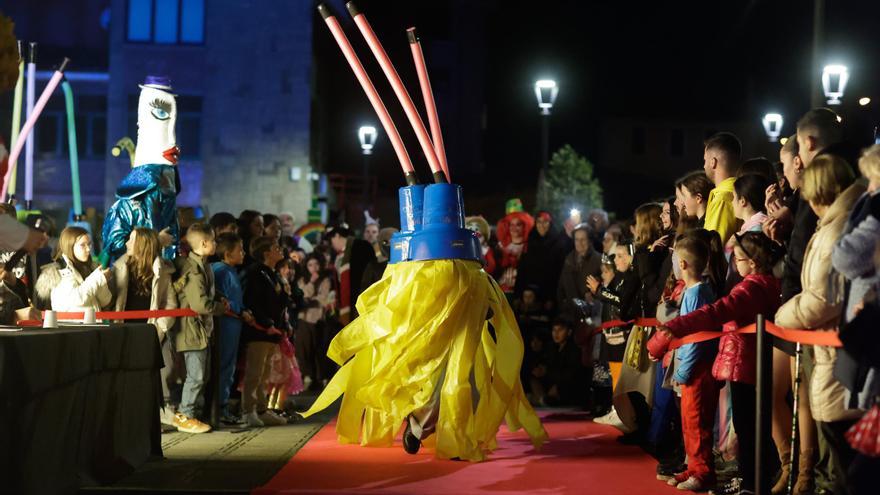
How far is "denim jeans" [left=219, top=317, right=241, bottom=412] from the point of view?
11.4 meters

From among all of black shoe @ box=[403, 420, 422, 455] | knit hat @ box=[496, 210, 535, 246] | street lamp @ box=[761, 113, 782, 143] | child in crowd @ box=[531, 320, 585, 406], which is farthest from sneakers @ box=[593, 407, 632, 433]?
street lamp @ box=[761, 113, 782, 143]

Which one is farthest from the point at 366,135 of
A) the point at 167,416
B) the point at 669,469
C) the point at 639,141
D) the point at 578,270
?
the point at 669,469

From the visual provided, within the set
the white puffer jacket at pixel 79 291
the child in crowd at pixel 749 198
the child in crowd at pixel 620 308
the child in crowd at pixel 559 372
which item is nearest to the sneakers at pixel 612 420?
the child in crowd at pixel 620 308

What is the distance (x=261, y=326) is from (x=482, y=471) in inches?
137

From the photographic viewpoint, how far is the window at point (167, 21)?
1346 inches

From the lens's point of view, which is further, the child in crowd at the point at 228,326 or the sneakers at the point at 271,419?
the sneakers at the point at 271,419

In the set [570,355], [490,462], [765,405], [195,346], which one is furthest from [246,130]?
[765,405]

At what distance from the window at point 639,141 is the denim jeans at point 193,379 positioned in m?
52.1

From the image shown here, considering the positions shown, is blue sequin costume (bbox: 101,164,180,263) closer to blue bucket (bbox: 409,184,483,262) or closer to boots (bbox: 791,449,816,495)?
blue bucket (bbox: 409,184,483,262)

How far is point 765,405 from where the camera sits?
6.66 m

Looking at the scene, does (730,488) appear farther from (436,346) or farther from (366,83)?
(366,83)

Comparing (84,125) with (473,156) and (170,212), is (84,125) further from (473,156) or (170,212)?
(170,212)

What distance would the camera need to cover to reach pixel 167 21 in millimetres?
34469

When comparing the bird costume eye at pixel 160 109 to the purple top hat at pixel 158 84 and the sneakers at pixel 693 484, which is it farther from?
the sneakers at pixel 693 484
